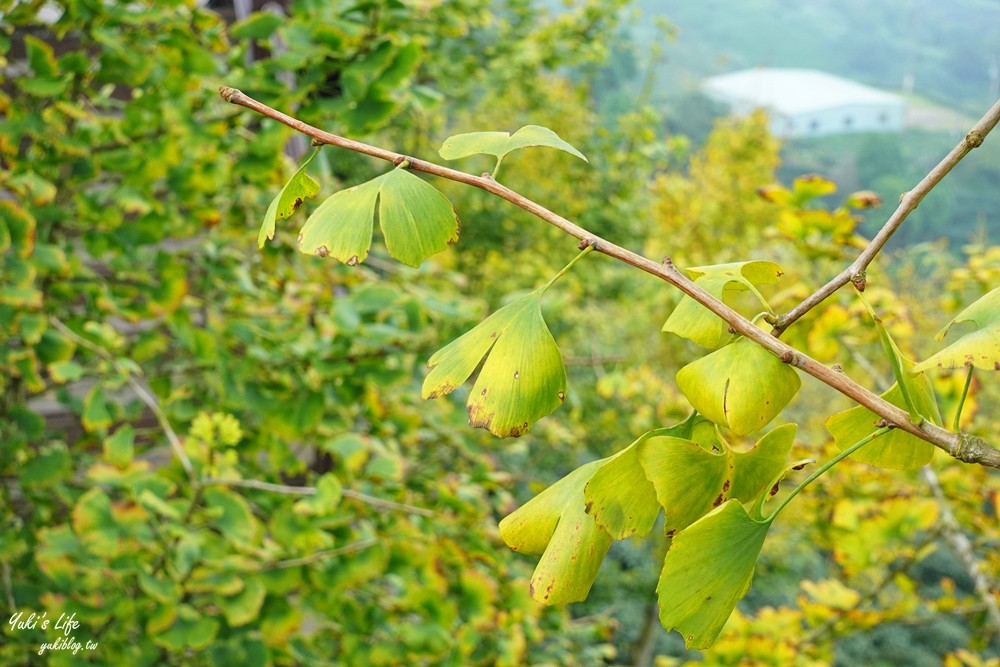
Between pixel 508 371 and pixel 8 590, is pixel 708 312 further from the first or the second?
pixel 8 590

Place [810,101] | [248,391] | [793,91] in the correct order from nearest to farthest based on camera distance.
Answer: [248,391]
[793,91]
[810,101]

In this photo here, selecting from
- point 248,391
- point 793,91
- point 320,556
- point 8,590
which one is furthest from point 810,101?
point 8,590

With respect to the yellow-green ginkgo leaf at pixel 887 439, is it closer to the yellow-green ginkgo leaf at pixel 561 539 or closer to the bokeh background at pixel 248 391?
the yellow-green ginkgo leaf at pixel 561 539

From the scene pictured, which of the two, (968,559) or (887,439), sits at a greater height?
(887,439)

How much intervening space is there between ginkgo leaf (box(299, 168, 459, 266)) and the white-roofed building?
42.2ft

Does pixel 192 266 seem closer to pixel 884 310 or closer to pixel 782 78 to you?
pixel 884 310

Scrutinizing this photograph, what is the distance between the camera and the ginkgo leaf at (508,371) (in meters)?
0.35

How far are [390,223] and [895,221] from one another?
0.70ft

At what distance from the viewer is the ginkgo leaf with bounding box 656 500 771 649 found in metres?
0.30

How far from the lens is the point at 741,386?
0.33 metres

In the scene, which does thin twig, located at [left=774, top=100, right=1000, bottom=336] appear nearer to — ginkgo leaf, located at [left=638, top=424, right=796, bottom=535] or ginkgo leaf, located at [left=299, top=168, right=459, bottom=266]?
ginkgo leaf, located at [left=638, top=424, right=796, bottom=535]

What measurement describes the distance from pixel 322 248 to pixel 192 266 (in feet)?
4.67

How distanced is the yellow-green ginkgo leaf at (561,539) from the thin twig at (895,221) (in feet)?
0.35

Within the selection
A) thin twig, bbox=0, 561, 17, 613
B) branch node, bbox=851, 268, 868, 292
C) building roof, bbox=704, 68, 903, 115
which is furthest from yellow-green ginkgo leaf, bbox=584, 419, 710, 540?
building roof, bbox=704, 68, 903, 115
